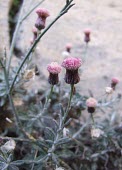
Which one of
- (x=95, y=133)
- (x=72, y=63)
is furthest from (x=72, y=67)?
(x=95, y=133)

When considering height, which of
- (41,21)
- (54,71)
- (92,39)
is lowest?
(92,39)

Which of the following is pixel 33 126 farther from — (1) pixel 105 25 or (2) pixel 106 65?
(1) pixel 105 25

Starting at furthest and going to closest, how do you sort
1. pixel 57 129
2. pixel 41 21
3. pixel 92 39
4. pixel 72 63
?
pixel 92 39 < pixel 41 21 < pixel 57 129 < pixel 72 63

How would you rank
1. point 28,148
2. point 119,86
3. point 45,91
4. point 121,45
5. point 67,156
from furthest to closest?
point 121,45
point 119,86
point 45,91
point 28,148
point 67,156

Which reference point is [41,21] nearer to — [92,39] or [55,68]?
[55,68]

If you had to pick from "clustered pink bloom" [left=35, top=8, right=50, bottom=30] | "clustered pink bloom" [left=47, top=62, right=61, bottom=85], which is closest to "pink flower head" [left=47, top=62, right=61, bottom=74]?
"clustered pink bloom" [left=47, top=62, right=61, bottom=85]

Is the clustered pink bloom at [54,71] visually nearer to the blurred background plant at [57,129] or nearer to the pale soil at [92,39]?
the blurred background plant at [57,129]

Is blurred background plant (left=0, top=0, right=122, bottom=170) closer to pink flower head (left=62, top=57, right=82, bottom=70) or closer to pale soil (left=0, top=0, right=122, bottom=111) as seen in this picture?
pink flower head (left=62, top=57, right=82, bottom=70)

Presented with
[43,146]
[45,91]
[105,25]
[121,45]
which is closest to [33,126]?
[45,91]
